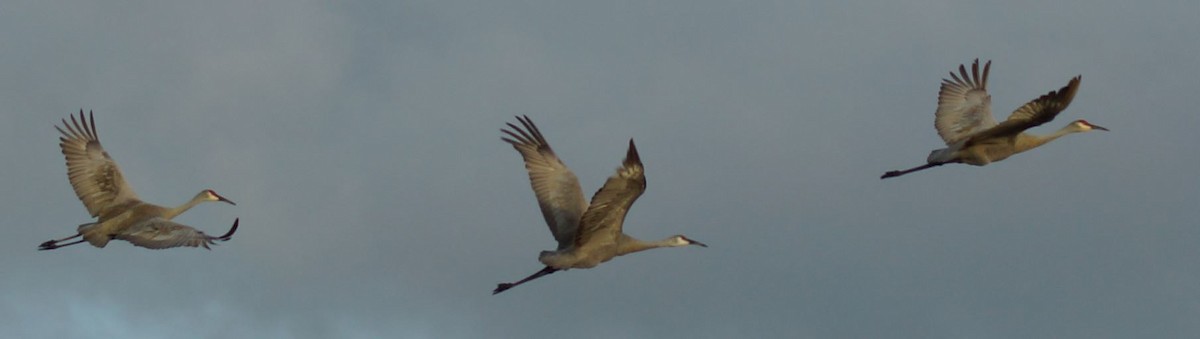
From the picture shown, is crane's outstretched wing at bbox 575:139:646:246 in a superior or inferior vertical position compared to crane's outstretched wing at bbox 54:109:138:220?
inferior

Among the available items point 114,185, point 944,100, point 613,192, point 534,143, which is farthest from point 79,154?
point 944,100

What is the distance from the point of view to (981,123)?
Result: 94.9 ft

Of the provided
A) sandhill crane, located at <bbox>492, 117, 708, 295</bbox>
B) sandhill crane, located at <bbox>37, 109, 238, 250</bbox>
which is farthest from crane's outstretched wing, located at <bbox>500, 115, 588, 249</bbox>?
sandhill crane, located at <bbox>37, 109, 238, 250</bbox>

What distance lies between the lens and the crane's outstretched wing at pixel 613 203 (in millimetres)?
23312

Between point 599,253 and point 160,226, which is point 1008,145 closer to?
point 599,253

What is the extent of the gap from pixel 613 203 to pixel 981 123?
22.4 ft

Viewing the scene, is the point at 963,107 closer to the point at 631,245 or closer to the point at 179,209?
the point at 631,245

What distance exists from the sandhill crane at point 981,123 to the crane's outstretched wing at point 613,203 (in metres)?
4.95

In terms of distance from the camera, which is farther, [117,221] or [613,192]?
[117,221]

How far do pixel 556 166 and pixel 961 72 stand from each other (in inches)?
259

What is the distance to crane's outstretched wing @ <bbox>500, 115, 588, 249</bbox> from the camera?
25500mm

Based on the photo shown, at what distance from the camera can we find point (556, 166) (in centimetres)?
2583

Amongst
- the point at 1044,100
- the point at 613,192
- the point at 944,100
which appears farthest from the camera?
the point at 944,100

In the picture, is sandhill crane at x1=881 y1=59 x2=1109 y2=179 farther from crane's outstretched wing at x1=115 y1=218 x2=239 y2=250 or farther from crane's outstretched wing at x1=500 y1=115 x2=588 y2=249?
crane's outstretched wing at x1=115 y1=218 x2=239 y2=250
